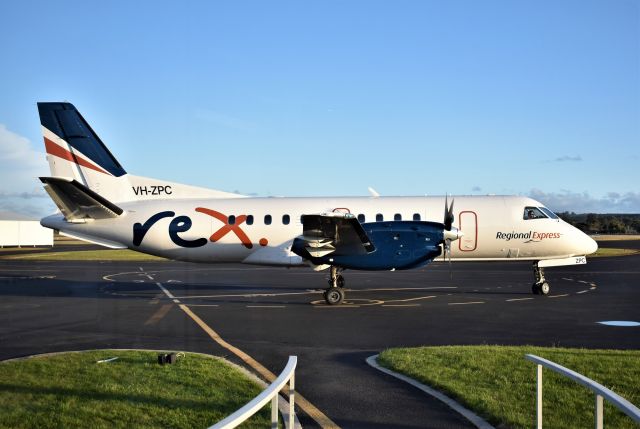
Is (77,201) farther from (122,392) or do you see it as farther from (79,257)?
(79,257)

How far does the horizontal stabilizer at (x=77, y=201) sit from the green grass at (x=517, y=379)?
13520 mm

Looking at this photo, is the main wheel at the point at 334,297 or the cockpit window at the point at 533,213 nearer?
the main wheel at the point at 334,297

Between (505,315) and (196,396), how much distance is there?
10766mm

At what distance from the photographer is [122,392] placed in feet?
25.8

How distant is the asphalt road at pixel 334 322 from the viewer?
8.23 m

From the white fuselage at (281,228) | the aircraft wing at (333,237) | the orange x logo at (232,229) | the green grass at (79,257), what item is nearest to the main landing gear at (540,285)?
the white fuselage at (281,228)

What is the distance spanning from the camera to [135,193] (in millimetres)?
23000

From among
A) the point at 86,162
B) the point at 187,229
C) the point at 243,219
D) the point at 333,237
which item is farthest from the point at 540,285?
the point at 86,162

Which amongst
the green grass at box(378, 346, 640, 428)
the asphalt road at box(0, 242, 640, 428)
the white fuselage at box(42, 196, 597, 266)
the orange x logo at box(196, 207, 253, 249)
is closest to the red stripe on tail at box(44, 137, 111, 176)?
the white fuselage at box(42, 196, 597, 266)

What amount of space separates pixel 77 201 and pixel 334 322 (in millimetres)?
11110

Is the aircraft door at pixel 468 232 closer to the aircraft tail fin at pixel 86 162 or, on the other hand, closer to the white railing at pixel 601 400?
the aircraft tail fin at pixel 86 162

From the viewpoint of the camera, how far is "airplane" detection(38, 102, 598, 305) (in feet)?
70.1

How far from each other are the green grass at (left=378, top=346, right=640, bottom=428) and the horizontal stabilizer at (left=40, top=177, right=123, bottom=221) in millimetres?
13520

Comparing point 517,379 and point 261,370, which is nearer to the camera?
point 517,379
